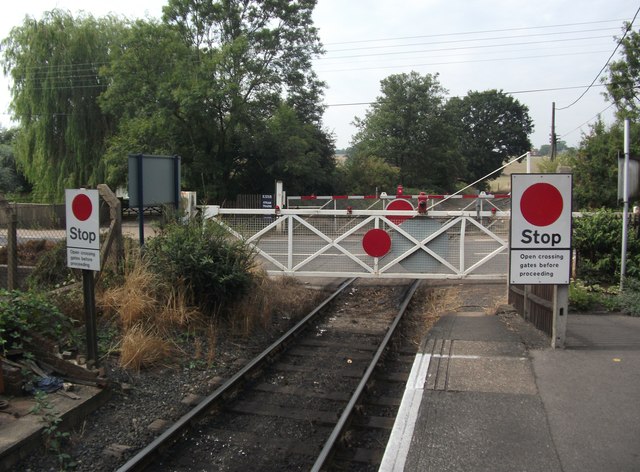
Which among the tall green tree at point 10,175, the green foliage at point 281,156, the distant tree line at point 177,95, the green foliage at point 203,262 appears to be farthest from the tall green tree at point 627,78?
the tall green tree at point 10,175

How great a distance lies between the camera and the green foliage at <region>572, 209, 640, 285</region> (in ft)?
30.0

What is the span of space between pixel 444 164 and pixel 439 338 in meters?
40.3

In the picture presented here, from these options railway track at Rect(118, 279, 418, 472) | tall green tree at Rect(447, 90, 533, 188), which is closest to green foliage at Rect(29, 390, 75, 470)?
railway track at Rect(118, 279, 418, 472)

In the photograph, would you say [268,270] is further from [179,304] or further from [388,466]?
[388,466]

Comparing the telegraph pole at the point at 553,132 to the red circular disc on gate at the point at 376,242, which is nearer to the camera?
the red circular disc on gate at the point at 376,242

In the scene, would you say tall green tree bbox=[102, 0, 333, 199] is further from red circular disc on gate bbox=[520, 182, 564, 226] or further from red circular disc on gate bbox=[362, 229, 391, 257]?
red circular disc on gate bbox=[520, 182, 564, 226]

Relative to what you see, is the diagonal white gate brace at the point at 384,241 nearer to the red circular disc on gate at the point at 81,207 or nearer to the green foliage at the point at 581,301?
the green foliage at the point at 581,301

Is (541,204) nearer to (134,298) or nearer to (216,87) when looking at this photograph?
(134,298)

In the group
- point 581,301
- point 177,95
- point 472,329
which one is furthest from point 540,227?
point 177,95

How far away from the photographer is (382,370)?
6.40 meters

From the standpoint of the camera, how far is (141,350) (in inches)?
239

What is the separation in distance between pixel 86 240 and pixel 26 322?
1071mm

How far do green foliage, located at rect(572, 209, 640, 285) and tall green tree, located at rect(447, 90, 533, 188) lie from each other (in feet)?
201

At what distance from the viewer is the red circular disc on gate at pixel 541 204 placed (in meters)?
5.91
